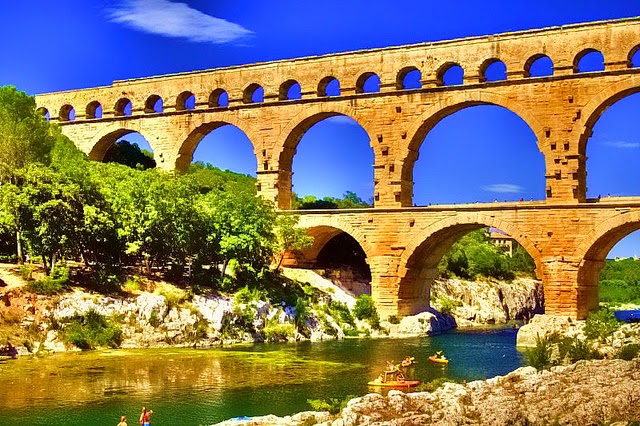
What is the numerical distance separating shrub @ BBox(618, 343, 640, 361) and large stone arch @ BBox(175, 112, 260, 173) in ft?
80.2

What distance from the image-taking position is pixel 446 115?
4250cm

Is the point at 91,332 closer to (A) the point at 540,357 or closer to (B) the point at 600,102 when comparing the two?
(A) the point at 540,357

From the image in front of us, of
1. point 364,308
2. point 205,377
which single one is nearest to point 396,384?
point 205,377

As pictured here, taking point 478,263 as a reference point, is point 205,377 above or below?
below

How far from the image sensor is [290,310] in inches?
1538

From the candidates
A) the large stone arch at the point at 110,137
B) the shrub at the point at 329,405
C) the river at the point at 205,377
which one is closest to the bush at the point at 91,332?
the river at the point at 205,377

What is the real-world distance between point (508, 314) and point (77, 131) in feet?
96.5

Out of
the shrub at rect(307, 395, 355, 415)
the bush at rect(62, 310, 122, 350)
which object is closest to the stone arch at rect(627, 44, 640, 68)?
the shrub at rect(307, 395, 355, 415)

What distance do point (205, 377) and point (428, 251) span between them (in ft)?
59.0

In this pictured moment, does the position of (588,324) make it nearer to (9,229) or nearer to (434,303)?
(434,303)

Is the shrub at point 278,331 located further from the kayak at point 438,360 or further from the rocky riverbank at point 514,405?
the rocky riverbank at point 514,405

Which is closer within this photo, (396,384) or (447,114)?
(396,384)

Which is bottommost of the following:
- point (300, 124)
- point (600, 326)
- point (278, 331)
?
point (278, 331)

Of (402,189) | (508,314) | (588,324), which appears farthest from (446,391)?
(508,314)
